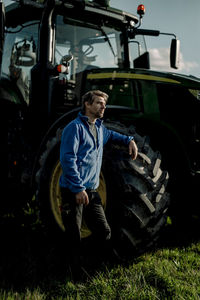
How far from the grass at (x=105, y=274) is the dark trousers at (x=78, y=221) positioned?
0.21 m

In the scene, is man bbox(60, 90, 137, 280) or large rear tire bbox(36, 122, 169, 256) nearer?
man bbox(60, 90, 137, 280)

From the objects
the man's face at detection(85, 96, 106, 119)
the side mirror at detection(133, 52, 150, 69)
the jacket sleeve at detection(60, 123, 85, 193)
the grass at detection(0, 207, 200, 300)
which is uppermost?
the side mirror at detection(133, 52, 150, 69)

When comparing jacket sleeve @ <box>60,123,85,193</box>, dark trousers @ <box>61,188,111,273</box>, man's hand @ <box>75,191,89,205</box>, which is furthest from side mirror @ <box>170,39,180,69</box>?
man's hand @ <box>75,191,89,205</box>

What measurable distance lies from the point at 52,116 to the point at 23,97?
62 cm

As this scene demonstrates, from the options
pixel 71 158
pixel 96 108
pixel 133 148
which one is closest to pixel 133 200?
pixel 133 148

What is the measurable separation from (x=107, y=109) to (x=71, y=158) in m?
0.96

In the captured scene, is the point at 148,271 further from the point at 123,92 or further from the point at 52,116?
the point at 52,116

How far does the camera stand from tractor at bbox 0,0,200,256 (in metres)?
2.72

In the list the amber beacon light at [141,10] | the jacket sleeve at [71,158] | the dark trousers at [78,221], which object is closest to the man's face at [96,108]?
the jacket sleeve at [71,158]

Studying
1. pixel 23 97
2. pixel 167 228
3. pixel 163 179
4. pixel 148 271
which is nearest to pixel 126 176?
pixel 163 179

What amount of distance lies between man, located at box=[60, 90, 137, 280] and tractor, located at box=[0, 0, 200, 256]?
0.72ft

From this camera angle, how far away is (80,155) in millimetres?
2453

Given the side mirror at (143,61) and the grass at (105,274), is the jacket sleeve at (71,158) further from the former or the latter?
the side mirror at (143,61)

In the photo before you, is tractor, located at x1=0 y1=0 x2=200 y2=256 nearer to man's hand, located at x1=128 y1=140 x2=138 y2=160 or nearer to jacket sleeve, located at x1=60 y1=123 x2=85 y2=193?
man's hand, located at x1=128 y1=140 x2=138 y2=160
